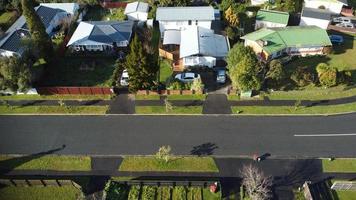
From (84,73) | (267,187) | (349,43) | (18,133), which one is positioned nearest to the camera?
(267,187)

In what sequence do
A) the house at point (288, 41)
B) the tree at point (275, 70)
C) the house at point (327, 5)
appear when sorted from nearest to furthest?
the tree at point (275, 70), the house at point (288, 41), the house at point (327, 5)

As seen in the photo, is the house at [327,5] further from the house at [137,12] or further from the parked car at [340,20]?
the house at [137,12]

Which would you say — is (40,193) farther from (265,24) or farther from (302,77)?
(265,24)

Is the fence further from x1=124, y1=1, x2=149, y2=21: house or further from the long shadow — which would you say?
x1=124, y1=1, x2=149, y2=21: house

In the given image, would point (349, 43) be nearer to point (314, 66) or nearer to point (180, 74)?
point (314, 66)

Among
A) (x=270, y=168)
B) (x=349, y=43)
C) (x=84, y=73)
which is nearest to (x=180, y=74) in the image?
(x=84, y=73)

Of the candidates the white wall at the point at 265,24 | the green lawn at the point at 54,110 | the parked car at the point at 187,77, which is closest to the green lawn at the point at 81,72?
the green lawn at the point at 54,110
